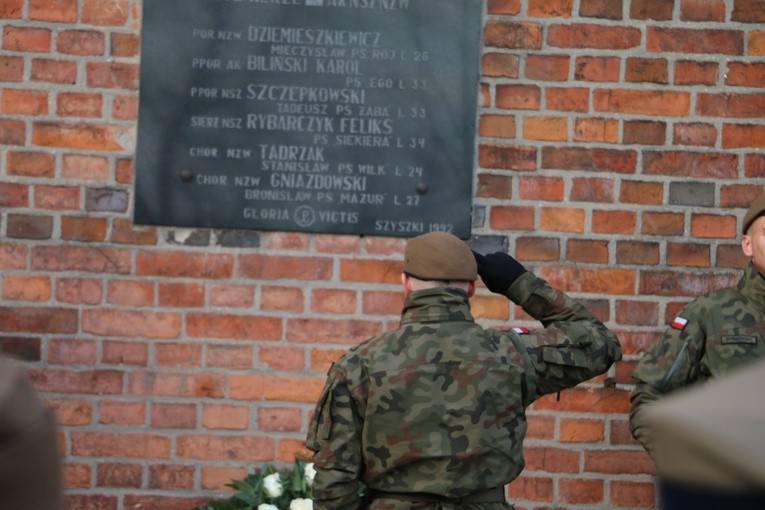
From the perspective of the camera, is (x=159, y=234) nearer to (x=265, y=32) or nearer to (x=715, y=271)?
(x=265, y=32)

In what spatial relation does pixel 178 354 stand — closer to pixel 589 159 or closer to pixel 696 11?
pixel 589 159

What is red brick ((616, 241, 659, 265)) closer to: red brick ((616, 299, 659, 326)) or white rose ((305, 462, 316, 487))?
red brick ((616, 299, 659, 326))

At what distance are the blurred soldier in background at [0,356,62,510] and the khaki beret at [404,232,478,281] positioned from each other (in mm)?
2116

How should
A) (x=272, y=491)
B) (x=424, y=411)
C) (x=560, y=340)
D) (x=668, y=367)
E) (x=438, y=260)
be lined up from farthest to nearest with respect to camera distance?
(x=272, y=491) → (x=668, y=367) → (x=560, y=340) → (x=438, y=260) → (x=424, y=411)

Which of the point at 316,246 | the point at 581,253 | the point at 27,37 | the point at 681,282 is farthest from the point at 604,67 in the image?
the point at 27,37

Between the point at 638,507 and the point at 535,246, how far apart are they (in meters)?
0.97

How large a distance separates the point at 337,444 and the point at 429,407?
0.26 m

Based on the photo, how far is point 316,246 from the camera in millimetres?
4414

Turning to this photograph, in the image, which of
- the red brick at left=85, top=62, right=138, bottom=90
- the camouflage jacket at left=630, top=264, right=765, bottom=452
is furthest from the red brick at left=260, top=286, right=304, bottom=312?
the camouflage jacket at left=630, top=264, right=765, bottom=452

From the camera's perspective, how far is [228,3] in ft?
14.5

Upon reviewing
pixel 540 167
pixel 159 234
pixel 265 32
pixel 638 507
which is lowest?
pixel 638 507

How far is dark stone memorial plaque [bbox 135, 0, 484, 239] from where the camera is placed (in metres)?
4.41

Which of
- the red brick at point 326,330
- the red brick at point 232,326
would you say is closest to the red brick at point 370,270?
the red brick at point 326,330

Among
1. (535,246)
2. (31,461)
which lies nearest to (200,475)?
(535,246)
